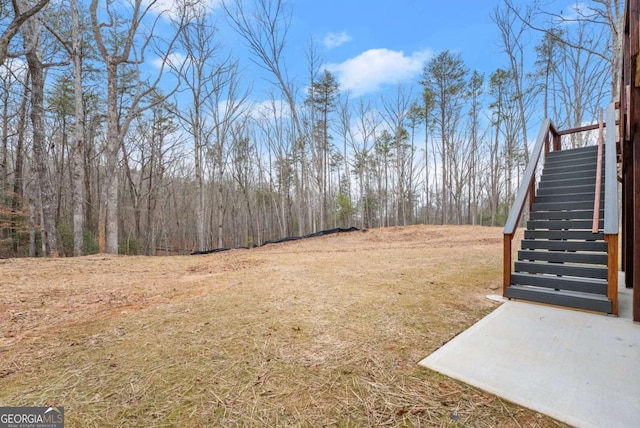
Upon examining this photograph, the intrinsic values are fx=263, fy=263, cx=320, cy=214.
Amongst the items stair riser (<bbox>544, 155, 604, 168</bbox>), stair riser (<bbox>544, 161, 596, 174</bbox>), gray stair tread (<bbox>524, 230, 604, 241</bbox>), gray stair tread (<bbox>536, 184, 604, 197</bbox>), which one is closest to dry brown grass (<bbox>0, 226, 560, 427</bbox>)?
gray stair tread (<bbox>524, 230, 604, 241</bbox>)

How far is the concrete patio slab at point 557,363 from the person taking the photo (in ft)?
4.55

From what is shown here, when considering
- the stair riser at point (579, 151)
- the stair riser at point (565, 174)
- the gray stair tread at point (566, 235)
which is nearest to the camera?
the gray stair tread at point (566, 235)

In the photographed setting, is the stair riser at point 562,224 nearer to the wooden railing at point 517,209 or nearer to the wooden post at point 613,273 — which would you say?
the wooden railing at point 517,209

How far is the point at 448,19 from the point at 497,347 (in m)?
11.0

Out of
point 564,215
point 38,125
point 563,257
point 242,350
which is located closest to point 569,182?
point 564,215

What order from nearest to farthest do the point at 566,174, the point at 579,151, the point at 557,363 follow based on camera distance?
1. the point at 557,363
2. the point at 566,174
3. the point at 579,151

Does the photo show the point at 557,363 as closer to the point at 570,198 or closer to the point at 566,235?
the point at 566,235

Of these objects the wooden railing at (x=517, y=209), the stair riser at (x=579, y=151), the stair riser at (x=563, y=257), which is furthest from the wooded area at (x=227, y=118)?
→ the stair riser at (x=563, y=257)

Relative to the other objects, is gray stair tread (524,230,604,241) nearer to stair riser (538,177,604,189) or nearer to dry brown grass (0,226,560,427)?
dry brown grass (0,226,560,427)

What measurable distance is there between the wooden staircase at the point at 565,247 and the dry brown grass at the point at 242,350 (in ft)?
2.00

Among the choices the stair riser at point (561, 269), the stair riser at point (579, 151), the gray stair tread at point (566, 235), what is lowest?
the stair riser at point (561, 269)

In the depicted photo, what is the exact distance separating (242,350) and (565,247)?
4126 mm

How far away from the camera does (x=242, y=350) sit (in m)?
1.94

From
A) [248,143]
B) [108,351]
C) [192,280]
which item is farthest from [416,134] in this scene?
[108,351]
